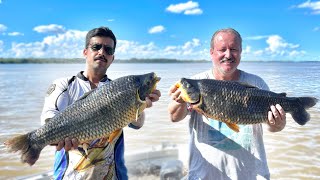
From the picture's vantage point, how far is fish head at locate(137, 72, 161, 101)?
412cm

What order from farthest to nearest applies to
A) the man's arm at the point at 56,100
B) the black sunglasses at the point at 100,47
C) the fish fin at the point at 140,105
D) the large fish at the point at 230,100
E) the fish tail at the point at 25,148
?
the black sunglasses at the point at 100,47 < the man's arm at the point at 56,100 < the large fish at the point at 230,100 < the fish fin at the point at 140,105 < the fish tail at the point at 25,148

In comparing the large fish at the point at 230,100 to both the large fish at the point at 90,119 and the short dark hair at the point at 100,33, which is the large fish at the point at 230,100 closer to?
the large fish at the point at 90,119

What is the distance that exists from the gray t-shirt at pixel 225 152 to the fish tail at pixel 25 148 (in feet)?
6.22

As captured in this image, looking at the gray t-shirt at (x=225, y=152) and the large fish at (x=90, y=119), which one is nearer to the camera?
the large fish at (x=90, y=119)

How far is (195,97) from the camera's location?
Result: 4.23 metres

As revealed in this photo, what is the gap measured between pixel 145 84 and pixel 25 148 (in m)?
1.48

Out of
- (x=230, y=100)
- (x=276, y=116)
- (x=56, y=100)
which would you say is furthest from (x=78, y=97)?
(x=276, y=116)

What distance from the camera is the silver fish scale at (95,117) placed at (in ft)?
13.0

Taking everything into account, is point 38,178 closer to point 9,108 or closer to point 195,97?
point 195,97

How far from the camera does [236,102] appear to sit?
4.29 meters

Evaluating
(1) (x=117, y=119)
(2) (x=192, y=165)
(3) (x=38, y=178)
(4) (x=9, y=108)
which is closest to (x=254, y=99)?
(2) (x=192, y=165)

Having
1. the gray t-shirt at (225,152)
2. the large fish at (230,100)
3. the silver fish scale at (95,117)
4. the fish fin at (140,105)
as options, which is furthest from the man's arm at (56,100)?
the gray t-shirt at (225,152)

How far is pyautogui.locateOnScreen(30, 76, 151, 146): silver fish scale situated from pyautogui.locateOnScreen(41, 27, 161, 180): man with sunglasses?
0.28 metres

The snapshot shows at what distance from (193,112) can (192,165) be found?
0.67 m
